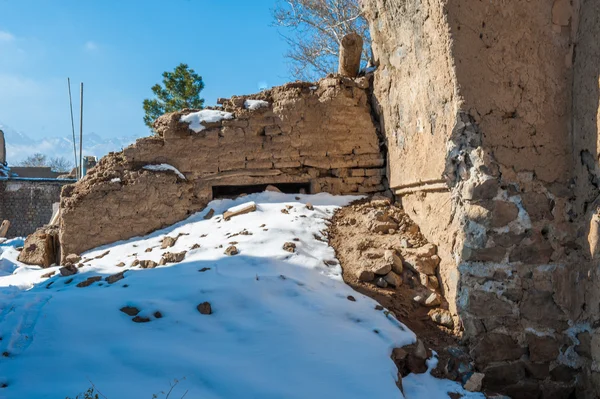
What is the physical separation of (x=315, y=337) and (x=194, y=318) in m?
0.88

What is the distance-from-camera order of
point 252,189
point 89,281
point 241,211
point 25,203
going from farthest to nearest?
point 25,203
point 252,189
point 241,211
point 89,281

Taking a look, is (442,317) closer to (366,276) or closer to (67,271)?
(366,276)

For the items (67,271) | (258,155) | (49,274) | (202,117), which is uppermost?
(202,117)

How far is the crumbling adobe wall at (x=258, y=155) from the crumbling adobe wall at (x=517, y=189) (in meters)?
2.13

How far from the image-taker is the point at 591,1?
312cm

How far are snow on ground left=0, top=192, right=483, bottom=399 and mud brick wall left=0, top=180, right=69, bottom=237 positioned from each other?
39.4 feet

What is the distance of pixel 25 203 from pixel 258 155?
41.8 ft

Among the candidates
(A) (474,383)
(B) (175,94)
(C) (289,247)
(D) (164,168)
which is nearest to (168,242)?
(D) (164,168)

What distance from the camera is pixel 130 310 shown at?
290 centimetres

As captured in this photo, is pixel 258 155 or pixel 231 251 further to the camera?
pixel 258 155

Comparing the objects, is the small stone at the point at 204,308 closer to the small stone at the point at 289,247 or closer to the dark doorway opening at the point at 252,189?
the small stone at the point at 289,247

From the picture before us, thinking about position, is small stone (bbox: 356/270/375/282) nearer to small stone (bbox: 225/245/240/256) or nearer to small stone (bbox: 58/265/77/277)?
small stone (bbox: 225/245/240/256)

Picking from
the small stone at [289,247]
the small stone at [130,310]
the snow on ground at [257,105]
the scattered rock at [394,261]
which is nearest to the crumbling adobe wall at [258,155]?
the snow on ground at [257,105]

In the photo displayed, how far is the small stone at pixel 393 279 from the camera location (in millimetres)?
3686
